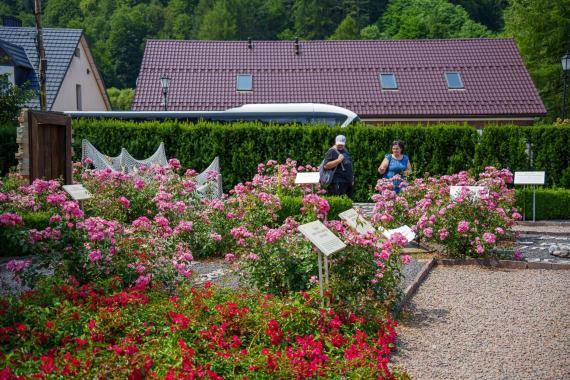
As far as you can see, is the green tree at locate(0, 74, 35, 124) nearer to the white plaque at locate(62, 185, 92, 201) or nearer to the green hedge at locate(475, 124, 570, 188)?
the white plaque at locate(62, 185, 92, 201)

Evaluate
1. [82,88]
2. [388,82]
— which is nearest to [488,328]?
[388,82]

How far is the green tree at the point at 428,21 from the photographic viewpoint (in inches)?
2293

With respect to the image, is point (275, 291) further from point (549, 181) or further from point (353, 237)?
point (549, 181)

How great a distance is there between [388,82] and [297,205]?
23.0 meters

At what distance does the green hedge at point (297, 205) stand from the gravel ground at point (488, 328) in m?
2.96

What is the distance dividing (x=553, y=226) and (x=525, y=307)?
987cm

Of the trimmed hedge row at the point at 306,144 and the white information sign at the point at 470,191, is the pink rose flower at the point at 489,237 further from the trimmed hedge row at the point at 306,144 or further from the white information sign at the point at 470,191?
the trimmed hedge row at the point at 306,144

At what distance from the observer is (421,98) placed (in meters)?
32.9

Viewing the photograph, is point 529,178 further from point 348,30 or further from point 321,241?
point 348,30

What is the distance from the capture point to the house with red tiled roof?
106 ft

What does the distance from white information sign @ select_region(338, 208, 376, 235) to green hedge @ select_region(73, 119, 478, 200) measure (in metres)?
13.5

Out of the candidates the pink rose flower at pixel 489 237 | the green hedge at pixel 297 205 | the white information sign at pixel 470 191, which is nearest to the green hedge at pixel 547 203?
the green hedge at pixel 297 205

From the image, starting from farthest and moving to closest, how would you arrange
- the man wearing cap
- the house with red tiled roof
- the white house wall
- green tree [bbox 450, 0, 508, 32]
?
green tree [bbox 450, 0, 508, 32] < the white house wall < the house with red tiled roof < the man wearing cap

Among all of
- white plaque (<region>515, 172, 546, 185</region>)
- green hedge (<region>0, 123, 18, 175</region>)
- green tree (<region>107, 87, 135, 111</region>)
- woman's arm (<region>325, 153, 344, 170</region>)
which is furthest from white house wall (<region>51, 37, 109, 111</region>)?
green tree (<region>107, 87, 135, 111</region>)
